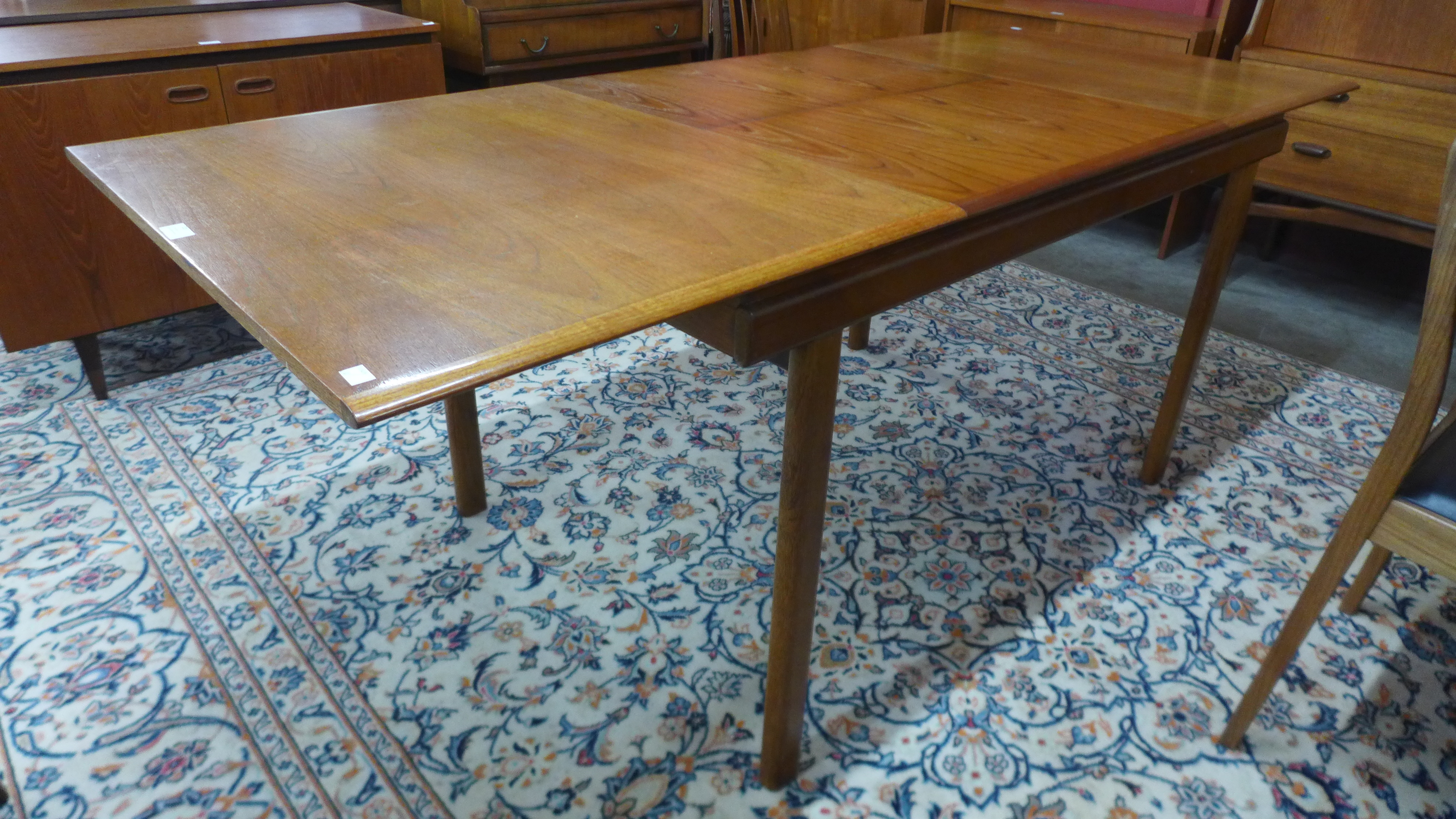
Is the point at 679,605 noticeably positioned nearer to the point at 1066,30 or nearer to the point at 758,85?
the point at 758,85

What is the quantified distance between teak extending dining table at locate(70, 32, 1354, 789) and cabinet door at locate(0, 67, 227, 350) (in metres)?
0.98

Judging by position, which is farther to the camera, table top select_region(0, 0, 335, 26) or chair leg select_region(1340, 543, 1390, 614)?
table top select_region(0, 0, 335, 26)

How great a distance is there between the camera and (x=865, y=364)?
2371 millimetres

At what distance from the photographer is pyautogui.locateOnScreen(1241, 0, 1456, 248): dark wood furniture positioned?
2354 mm

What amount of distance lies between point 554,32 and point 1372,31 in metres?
2.38

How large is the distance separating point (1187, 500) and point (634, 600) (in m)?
1.15

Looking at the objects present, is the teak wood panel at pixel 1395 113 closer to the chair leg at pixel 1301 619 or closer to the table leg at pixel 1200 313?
the table leg at pixel 1200 313

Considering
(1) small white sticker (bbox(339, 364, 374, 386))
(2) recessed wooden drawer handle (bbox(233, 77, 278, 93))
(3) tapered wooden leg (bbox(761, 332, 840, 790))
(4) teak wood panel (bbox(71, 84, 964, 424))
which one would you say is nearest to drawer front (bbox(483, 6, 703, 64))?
(2) recessed wooden drawer handle (bbox(233, 77, 278, 93))

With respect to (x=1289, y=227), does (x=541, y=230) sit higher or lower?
higher

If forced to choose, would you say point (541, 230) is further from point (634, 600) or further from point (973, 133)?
point (634, 600)

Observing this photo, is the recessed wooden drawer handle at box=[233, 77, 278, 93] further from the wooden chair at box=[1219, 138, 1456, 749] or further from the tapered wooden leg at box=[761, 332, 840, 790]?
the wooden chair at box=[1219, 138, 1456, 749]

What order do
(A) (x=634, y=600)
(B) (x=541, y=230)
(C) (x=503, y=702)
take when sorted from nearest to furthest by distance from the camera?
(B) (x=541, y=230) → (C) (x=503, y=702) → (A) (x=634, y=600)

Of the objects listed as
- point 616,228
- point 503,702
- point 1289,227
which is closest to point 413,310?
point 616,228

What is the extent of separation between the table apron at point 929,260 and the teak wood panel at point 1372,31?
4.46 ft
